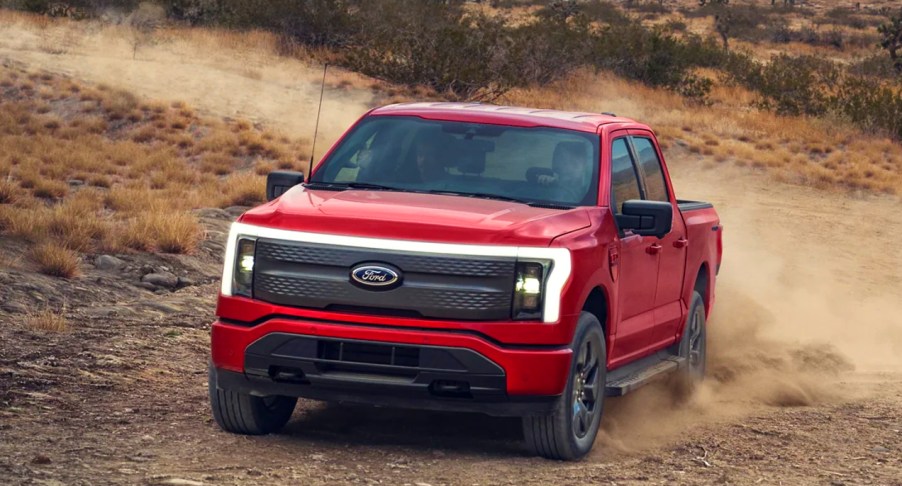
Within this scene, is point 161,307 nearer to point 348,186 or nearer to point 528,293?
point 348,186

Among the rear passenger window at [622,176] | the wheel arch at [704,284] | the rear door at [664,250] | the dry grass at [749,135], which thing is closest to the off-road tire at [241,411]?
the rear passenger window at [622,176]

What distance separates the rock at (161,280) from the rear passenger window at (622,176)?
5775 mm

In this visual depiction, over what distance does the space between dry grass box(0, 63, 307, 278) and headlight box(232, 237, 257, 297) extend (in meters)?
5.82

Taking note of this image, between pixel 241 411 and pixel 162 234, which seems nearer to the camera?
pixel 241 411

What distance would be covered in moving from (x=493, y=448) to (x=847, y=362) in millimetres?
5157

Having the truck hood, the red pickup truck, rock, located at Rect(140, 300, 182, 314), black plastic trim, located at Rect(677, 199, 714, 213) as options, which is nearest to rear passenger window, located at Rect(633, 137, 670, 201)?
black plastic trim, located at Rect(677, 199, 714, 213)

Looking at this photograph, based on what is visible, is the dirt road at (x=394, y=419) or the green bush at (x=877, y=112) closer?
the dirt road at (x=394, y=419)

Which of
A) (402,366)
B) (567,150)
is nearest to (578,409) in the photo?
(402,366)

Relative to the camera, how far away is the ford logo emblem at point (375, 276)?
20.2 feet

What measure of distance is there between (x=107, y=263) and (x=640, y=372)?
638 cm

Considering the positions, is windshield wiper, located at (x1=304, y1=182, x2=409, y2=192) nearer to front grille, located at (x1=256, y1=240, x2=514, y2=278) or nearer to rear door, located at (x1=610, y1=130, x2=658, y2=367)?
front grille, located at (x1=256, y1=240, x2=514, y2=278)

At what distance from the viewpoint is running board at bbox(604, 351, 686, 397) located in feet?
23.5

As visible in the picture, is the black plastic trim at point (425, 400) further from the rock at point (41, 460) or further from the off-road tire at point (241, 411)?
the rock at point (41, 460)

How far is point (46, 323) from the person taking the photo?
31.4ft
